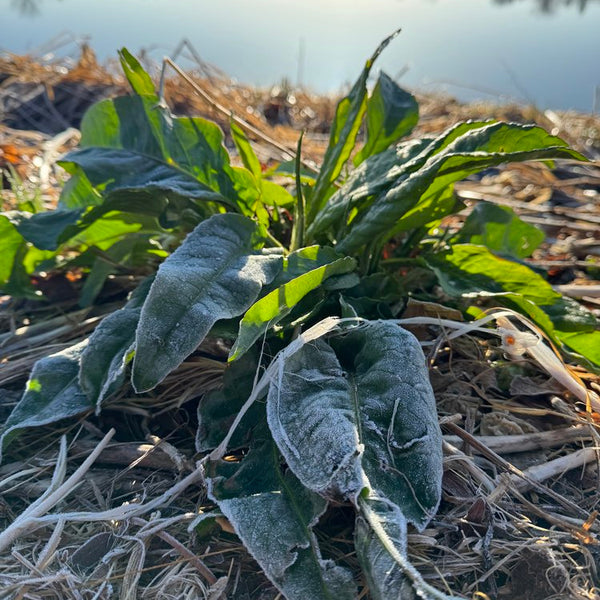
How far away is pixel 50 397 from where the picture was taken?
3.24 feet

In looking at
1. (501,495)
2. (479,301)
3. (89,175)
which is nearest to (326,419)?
(501,495)

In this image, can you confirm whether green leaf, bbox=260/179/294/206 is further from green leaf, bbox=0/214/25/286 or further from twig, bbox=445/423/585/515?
twig, bbox=445/423/585/515

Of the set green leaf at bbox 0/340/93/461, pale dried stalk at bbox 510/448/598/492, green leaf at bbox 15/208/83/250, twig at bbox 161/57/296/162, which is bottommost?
pale dried stalk at bbox 510/448/598/492

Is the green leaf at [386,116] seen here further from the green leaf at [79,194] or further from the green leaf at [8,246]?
the green leaf at [8,246]

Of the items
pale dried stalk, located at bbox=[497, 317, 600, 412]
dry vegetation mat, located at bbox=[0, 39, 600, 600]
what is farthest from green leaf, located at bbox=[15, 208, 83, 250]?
pale dried stalk, located at bbox=[497, 317, 600, 412]

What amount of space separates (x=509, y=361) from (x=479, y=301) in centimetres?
13

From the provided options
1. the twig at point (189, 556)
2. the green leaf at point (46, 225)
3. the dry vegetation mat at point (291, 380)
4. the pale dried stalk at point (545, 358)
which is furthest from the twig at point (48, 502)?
the pale dried stalk at point (545, 358)

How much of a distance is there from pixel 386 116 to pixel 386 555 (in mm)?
862

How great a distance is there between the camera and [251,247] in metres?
1.08

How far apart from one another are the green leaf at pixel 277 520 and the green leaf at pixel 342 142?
0.49 m

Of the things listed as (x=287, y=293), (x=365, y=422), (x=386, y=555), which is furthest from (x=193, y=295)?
(x=386, y=555)

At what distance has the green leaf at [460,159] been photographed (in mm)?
958

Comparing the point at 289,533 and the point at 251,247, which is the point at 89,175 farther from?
the point at 289,533

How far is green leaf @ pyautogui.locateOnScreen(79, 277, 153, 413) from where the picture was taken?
0.94 metres
